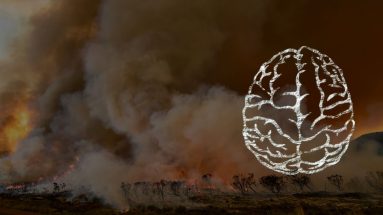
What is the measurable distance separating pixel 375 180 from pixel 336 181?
10318 millimetres

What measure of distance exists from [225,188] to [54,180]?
6601 cm

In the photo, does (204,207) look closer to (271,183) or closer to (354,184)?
(271,183)

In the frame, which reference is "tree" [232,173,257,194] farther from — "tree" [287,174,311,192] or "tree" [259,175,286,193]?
"tree" [287,174,311,192]

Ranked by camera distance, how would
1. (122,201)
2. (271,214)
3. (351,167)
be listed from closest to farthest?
(271,214)
(122,201)
(351,167)

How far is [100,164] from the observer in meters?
93.0

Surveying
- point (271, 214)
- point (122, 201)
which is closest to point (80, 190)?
point (122, 201)

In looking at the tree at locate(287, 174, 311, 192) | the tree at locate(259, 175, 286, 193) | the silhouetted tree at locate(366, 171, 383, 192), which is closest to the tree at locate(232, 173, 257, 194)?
the tree at locate(259, 175, 286, 193)

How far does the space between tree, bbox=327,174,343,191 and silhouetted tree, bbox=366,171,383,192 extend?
279 inches

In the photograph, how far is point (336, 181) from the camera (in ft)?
351

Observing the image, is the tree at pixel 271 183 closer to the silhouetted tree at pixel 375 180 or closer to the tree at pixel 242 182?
the tree at pixel 242 182

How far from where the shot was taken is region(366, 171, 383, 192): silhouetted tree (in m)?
→ 99.1

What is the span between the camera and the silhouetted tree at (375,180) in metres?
99.1

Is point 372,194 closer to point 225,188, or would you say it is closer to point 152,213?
point 225,188

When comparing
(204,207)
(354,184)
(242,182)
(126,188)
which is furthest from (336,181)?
(126,188)
